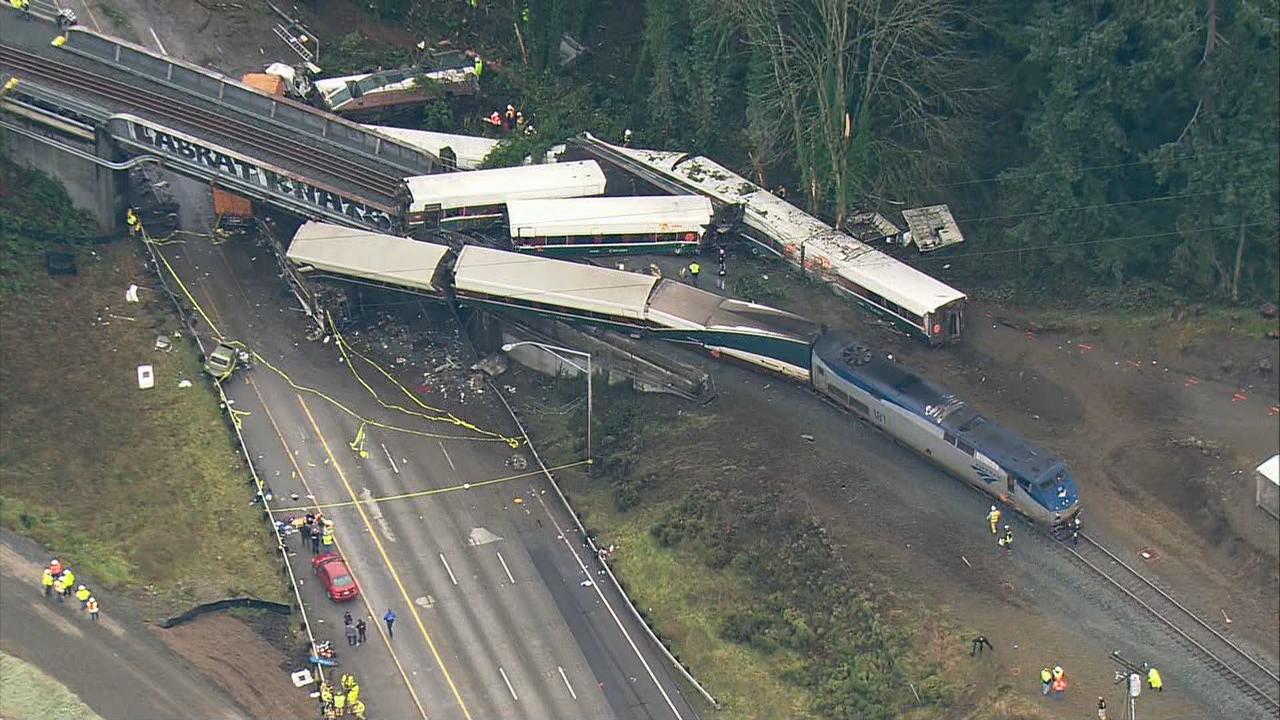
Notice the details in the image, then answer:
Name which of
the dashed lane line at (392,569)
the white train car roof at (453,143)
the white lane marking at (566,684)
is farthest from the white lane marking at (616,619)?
the white train car roof at (453,143)

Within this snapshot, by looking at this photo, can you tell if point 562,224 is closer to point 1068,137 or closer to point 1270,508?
point 1068,137

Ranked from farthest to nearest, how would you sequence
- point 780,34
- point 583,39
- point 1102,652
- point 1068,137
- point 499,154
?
point 583,39 → point 499,154 → point 780,34 → point 1068,137 → point 1102,652

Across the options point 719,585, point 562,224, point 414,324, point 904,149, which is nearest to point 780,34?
point 904,149

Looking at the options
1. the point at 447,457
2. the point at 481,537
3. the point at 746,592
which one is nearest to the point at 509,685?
the point at 481,537

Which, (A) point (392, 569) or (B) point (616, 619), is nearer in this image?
(B) point (616, 619)

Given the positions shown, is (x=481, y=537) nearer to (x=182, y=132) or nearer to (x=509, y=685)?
(x=509, y=685)

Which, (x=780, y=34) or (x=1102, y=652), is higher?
(x=780, y=34)
